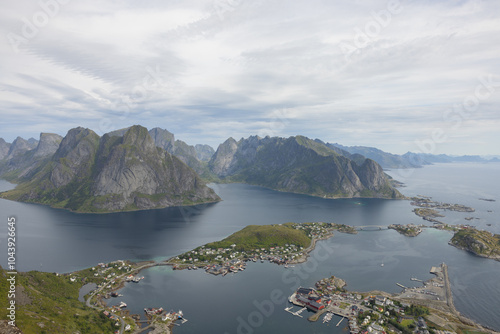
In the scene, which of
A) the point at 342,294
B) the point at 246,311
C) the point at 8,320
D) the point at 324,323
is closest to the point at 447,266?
the point at 342,294

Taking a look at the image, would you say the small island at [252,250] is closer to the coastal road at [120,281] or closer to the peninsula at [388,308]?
the coastal road at [120,281]

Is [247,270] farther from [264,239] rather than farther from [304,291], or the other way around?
[264,239]

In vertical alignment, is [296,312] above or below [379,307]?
below

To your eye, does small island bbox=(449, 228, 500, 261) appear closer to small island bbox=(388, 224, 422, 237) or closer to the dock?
small island bbox=(388, 224, 422, 237)

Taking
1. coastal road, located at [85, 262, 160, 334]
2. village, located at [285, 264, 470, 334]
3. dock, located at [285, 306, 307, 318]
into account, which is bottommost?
coastal road, located at [85, 262, 160, 334]

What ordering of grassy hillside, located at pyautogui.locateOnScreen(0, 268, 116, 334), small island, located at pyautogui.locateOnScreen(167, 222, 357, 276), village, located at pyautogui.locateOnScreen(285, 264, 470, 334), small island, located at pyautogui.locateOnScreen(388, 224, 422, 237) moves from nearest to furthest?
1. grassy hillside, located at pyautogui.locateOnScreen(0, 268, 116, 334)
2. village, located at pyautogui.locateOnScreen(285, 264, 470, 334)
3. small island, located at pyautogui.locateOnScreen(167, 222, 357, 276)
4. small island, located at pyautogui.locateOnScreen(388, 224, 422, 237)

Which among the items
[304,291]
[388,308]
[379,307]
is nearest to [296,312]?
[304,291]

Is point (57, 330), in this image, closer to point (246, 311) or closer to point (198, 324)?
point (198, 324)

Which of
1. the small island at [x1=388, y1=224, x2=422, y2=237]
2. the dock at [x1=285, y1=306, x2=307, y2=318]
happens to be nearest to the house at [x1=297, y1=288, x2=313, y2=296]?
the dock at [x1=285, y1=306, x2=307, y2=318]

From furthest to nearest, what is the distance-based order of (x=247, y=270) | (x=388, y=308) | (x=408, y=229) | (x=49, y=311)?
1. (x=408, y=229)
2. (x=247, y=270)
3. (x=388, y=308)
4. (x=49, y=311)
